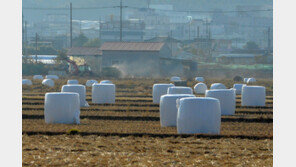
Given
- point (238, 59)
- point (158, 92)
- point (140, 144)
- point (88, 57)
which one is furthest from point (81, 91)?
point (238, 59)

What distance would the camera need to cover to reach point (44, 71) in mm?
93938

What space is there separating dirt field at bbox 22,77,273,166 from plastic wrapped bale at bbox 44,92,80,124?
44cm

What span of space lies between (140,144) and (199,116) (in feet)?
9.88

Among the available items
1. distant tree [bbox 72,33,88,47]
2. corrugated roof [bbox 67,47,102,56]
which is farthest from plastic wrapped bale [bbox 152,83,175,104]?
distant tree [bbox 72,33,88,47]

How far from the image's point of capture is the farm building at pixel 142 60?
329 ft

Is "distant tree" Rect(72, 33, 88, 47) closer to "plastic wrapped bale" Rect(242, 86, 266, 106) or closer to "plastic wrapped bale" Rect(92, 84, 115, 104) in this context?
"plastic wrapped bale" Rect(92, 84, 115, 104)

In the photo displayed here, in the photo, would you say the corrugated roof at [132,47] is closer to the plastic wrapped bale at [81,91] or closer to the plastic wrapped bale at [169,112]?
the plastic wrapped bale at [81,91]

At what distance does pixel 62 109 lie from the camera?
2177 cm

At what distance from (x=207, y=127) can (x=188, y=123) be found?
1.75ft

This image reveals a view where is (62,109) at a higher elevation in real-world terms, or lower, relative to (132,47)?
lower

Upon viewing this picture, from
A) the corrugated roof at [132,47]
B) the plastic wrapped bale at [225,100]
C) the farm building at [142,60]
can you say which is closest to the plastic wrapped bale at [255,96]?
the plastic wrapped bale at [225,100]

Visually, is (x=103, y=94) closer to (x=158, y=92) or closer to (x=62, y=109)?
(x=158, y=92)

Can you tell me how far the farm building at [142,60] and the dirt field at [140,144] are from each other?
76.6 meters
